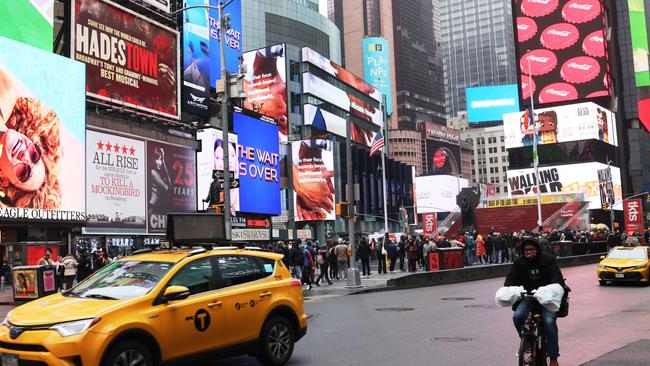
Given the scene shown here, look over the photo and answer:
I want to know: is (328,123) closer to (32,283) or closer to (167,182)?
(167,182)

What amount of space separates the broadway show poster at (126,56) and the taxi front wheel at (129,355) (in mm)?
34460

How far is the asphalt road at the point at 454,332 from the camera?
29.3 ft

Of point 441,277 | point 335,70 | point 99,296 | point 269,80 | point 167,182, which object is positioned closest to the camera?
point 99,296

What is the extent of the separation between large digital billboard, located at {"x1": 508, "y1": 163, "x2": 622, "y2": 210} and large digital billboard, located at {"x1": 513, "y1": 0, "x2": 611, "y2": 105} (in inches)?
514

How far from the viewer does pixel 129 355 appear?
22.1 ft

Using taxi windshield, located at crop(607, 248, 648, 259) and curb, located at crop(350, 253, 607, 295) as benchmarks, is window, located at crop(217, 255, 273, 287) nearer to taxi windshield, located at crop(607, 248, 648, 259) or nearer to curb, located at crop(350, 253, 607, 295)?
Result: curb, located at crop(350, 253, 607, 295)

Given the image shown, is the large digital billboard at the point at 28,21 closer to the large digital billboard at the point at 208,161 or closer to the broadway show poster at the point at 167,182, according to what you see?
the broadway show poster at the point at 167,182

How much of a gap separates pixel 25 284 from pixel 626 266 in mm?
19158

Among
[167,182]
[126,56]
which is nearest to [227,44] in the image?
[126,56]

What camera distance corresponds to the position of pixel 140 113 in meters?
42.8

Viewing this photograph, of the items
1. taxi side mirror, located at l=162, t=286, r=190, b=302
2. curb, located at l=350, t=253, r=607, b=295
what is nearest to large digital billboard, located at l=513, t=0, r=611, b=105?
curb, located at l=350, t=253, r=607, b=295

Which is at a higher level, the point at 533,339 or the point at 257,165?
the point at 257,165

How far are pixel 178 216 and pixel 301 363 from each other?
267 centimetres

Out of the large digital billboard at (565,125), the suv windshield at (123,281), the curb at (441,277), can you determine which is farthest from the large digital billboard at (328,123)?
the suv windshield at (123,281)
